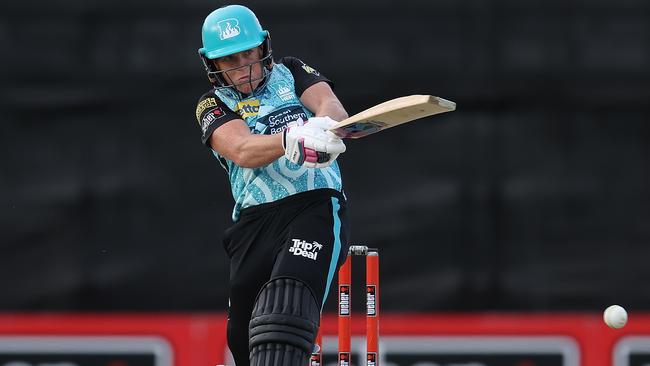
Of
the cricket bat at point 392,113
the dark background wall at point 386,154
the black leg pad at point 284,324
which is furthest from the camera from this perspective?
the dark background wall at point 386,154

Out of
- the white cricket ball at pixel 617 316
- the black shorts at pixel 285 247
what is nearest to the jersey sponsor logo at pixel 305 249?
the black shorts at pixel 285 247

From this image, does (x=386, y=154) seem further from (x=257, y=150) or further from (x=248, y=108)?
(x=257, y=150)

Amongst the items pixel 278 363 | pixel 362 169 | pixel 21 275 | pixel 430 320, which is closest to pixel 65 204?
pixel 21 275

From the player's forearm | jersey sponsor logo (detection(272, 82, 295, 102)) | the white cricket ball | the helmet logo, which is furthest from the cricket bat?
the white cricket ball

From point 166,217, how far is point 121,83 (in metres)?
0.64

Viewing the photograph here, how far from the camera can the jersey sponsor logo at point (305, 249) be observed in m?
3.83

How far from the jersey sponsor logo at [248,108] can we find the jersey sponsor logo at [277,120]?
0.04m

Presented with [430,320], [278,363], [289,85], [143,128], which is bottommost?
[278,363]

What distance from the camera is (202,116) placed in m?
4.08

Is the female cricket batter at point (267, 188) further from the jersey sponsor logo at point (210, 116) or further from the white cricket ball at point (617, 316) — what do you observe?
the white cricket ball at point (617, 316)

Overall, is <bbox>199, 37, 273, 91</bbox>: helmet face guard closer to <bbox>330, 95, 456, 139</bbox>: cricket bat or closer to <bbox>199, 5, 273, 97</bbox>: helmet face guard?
<bbox>199, 5, 273, 97</bbox>: helmet face guard

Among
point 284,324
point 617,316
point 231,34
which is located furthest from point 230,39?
point 617,316

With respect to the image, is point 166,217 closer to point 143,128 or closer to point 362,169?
point 143,128

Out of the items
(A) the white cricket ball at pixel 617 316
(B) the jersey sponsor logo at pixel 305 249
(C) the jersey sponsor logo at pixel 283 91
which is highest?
(C) the jersey sponsor logo at pixel 283 91
